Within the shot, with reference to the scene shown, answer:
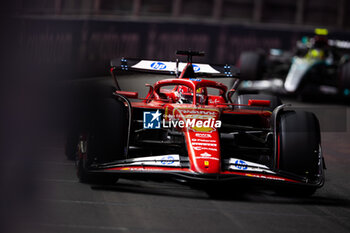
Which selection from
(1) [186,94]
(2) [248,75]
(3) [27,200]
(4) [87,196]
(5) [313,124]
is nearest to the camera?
(3) [27,200]

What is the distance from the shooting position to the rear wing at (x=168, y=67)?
354 inches

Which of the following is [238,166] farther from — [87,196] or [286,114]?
[87,196]

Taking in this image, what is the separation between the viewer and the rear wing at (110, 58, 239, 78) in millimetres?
9000

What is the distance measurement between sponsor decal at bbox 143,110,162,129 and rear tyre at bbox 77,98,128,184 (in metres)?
0.31

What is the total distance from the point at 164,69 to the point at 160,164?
8.76 ft

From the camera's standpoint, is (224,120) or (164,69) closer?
(224,120)

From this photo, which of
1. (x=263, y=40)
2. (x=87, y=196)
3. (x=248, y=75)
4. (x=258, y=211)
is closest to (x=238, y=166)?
(x=258, y=211)

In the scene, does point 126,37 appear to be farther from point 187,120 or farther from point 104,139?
point 104,139

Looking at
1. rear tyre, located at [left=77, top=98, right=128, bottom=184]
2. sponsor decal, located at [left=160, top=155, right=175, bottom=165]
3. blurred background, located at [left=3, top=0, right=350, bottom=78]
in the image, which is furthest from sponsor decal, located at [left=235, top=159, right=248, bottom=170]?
blurred background, located at [left=3, top=0, right=350, bottom=78]

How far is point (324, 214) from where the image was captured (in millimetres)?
6246

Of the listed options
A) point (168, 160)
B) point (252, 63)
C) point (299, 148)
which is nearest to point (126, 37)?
point (252, 63)

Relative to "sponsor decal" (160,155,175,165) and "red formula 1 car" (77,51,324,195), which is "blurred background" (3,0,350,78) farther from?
"sponsor decal" (160,155,175,165)

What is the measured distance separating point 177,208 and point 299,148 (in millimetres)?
1607

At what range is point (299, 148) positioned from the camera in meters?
7.02
